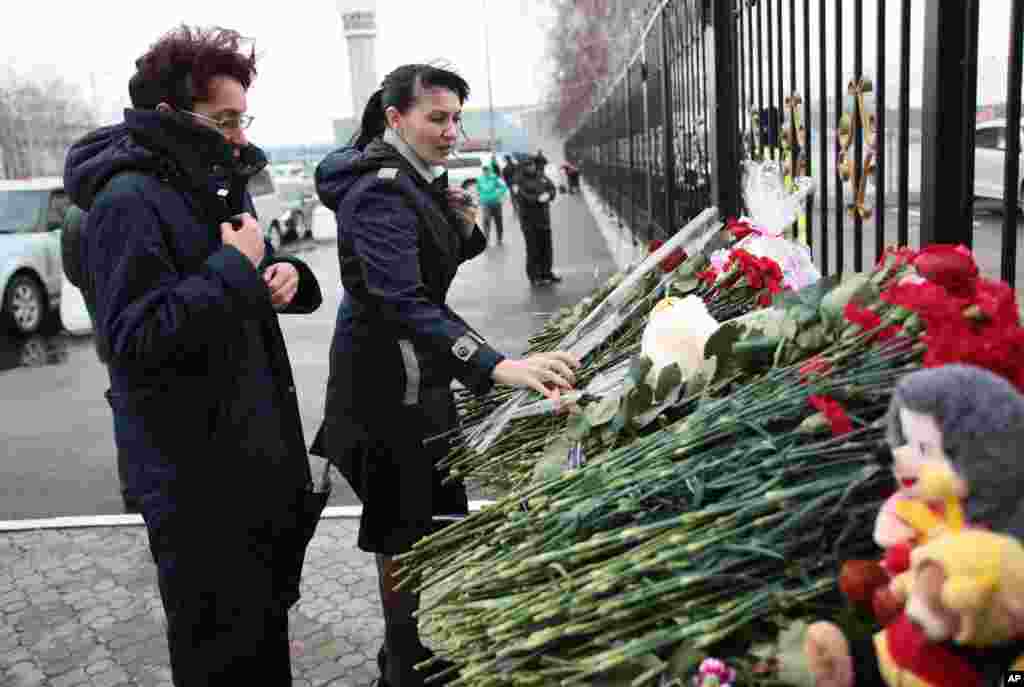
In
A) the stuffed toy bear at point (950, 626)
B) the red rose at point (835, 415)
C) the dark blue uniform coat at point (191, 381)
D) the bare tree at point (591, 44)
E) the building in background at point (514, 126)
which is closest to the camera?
the stuffed toy bear at point (950, 626)

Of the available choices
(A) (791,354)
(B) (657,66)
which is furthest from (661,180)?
(A) (791,354)

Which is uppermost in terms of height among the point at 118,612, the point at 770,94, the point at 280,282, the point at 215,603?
the point at 770,94

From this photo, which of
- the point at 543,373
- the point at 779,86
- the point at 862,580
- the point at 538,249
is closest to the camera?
the point at 862,580

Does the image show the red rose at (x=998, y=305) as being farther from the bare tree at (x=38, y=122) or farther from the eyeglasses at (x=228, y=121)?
the bare tree at (x=38, y=122)

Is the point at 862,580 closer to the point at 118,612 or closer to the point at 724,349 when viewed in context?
the point at 724,349

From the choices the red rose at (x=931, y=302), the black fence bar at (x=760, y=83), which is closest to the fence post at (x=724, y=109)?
the black fence bar at (x=760, y=83)

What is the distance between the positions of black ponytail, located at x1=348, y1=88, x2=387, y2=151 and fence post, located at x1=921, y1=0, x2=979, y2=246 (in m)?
1.54

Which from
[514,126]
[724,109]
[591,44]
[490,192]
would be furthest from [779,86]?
[514,126]

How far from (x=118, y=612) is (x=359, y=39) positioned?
19.1 meters

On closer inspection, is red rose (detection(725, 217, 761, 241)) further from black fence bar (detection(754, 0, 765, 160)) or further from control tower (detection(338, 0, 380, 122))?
control tower (detection(338, 0, 380, 122))

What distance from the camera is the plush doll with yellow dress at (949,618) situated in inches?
40.6

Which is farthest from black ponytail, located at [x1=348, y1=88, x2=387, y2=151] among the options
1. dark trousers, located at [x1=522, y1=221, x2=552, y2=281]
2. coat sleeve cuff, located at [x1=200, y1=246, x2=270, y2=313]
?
dark trousers, located at [x1=522, y1=221, x2=552, y2=281]

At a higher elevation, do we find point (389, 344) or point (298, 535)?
point (389, 344)

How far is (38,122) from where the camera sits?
48.9 meters
